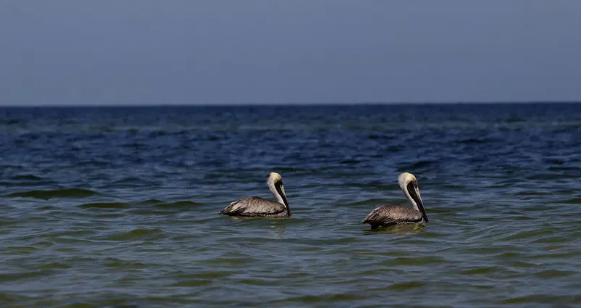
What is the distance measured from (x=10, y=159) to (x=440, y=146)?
1630cm

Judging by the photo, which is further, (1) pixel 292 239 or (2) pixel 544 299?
(1) pixel 292 239

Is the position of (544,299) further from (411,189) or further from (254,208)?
(254,208)

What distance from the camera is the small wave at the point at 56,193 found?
68.1ft

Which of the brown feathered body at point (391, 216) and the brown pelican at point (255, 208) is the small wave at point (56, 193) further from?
the brown feathered body at point (391, 216)

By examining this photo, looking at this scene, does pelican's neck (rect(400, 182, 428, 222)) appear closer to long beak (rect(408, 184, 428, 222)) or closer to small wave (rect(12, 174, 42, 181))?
long beak (rect(408, 184, 428, 222))

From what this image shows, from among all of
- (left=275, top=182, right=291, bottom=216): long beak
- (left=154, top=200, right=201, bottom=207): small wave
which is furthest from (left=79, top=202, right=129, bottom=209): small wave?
(left=275, top=182, right=291, bottom=216): long beak

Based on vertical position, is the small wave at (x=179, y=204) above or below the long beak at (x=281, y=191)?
below

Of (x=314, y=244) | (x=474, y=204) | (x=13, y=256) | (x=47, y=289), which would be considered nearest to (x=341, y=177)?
(x=474, y=204)

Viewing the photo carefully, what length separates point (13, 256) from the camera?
42.9 ft

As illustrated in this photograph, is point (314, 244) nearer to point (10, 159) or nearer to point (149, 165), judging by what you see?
point (149, 165)

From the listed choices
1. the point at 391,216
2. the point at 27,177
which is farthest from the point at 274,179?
the point at 27,177

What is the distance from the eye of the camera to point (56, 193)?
69.7 ft

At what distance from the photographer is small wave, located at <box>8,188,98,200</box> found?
2075 centimetres

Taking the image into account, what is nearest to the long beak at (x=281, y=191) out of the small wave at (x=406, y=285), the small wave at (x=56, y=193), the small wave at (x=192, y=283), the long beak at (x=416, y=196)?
the long beak at (x=416, y=196)
